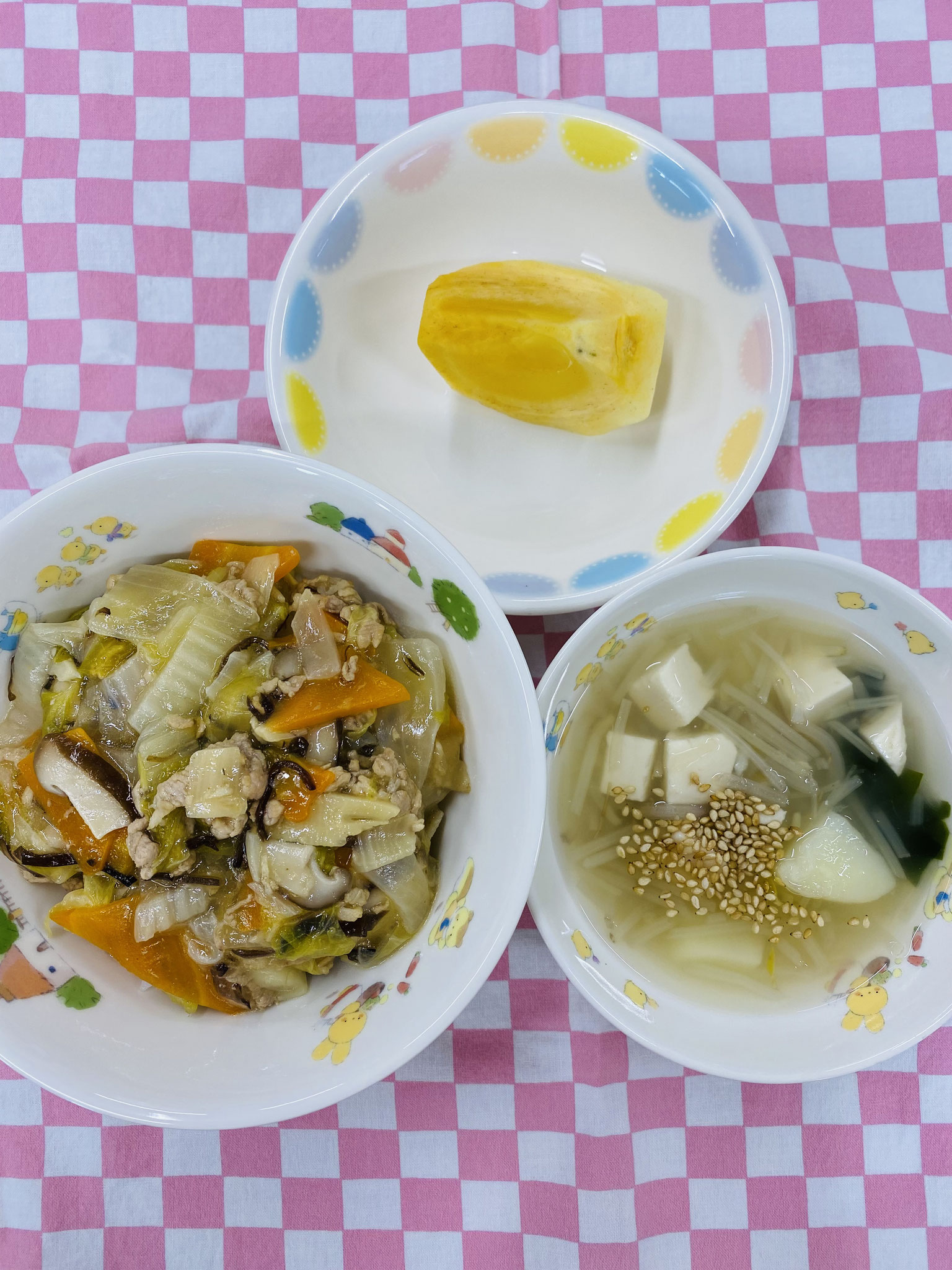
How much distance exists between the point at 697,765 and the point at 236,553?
0.80m

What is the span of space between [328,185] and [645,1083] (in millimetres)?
1592

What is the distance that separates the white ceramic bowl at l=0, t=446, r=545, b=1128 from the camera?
997 mm

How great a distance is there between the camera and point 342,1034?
1084 millimetres

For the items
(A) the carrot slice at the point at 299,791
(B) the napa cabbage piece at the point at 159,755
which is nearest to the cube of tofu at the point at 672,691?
(A) the carrot slice at the point at 299,791

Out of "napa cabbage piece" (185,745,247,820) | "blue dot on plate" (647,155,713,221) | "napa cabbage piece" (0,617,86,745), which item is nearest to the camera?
"napa cabbage piece" (185,745,247,820)

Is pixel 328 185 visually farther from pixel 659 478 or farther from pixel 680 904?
pixel 680 904

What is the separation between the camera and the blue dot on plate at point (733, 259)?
143 cm

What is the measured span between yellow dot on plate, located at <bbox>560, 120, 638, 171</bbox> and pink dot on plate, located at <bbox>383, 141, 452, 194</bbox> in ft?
0.62

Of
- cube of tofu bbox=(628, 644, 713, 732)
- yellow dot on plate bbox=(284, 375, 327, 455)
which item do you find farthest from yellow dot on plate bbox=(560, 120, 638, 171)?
cube of tofu bbox=(628, 644, 713, 732)

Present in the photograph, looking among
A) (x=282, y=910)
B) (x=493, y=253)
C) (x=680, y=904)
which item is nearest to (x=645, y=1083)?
(x=680, y=904)

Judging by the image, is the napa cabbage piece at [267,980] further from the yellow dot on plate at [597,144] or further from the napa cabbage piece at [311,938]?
Result: the yellow dot on plate at [597,144]

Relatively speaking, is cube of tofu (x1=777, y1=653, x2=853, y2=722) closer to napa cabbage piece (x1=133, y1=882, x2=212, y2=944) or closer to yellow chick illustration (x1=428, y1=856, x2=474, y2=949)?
yellow chick illustration (x1=428, y1=856, x2=474, y2=949)

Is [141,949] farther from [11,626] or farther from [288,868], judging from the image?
[11,626]

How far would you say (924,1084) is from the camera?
5.05ft
